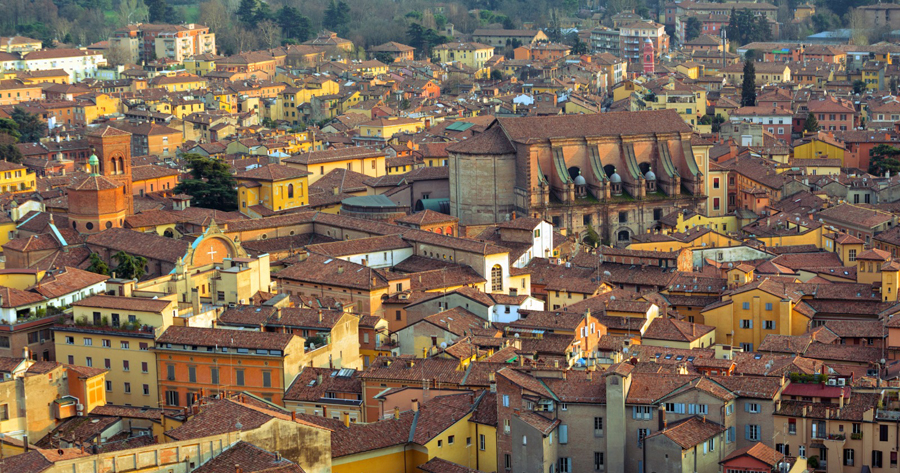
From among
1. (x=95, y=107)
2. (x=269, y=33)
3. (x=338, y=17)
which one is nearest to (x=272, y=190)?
(x=95, y=107)

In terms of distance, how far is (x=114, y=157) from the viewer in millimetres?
55656

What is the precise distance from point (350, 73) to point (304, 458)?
269ft

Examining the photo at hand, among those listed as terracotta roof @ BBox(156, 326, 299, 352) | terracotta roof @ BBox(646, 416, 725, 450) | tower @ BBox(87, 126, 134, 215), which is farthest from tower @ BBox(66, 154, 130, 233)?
terracotta roof @ BBox(646, 416, 725, 450)

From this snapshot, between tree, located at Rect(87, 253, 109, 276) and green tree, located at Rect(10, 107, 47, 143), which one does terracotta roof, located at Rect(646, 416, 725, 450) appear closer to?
tree, located at Rect(87, 253, 109, 276)

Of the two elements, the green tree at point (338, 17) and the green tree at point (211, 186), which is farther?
the green tree at point (338, 17)

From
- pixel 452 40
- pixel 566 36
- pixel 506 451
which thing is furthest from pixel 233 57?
pixel 506 451

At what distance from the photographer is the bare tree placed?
130 meters

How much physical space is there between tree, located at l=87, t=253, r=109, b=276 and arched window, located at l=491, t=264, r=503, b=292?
37.5 ft

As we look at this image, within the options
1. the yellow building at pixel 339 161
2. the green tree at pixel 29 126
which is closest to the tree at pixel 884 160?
the yellow building at pixel 339 161

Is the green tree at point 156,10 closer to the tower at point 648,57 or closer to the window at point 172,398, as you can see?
the tower at point 648,57

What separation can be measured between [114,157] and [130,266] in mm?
8589

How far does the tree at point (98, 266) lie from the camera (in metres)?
48.1

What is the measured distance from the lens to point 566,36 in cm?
13425

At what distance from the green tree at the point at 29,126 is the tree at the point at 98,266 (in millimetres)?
40152
